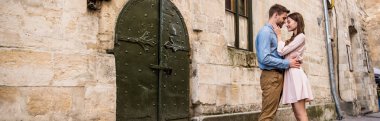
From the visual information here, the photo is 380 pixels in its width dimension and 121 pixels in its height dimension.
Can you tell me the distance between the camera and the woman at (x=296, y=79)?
3.36m

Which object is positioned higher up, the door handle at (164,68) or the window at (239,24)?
the window at (239,24)

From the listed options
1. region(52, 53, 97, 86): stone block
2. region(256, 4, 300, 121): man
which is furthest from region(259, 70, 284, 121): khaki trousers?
region(52, 53, 97, 86): stone block

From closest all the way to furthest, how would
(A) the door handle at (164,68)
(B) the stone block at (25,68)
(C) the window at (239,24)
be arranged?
(B) the stone block at (25,68)
(A) the door handle at (164,68)
(C) the window at (239,24)

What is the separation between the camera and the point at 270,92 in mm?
3355

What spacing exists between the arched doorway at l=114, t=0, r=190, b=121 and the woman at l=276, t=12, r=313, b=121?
5.23ft

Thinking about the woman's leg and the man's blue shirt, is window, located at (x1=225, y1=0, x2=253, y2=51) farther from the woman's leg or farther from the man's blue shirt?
the woman's leg

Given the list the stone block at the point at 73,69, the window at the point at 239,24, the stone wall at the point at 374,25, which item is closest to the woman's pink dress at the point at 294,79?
the stone block at the point at 73,69

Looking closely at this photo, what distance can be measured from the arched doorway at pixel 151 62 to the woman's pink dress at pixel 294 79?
5.27 feet

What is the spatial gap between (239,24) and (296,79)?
3.08m

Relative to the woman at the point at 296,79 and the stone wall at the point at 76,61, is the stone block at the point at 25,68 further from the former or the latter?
A: the woman at the point at 296,79

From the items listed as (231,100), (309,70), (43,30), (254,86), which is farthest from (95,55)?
(309,70)

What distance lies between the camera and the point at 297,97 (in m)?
3.34

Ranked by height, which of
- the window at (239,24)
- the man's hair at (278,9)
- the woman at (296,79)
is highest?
the window at (239,24)

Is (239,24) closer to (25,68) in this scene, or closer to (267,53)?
(267,53)
